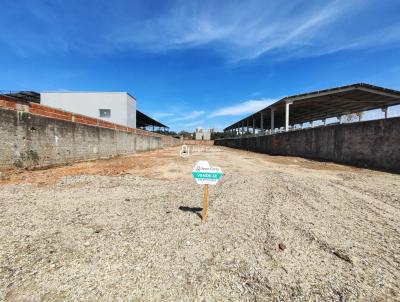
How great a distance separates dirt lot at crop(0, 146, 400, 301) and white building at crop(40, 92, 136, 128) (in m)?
23.2

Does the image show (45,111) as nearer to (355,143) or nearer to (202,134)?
(355,143)

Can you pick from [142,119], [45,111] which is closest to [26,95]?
[142,119]

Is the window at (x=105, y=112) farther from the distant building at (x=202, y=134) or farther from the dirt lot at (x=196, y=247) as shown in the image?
the distant building at (x=202, y=134)

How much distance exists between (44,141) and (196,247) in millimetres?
7983

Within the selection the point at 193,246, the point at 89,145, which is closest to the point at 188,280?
the point at 193,246

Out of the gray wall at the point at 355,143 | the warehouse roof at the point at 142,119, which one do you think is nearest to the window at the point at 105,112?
the warehouse roof at the point at 142,119

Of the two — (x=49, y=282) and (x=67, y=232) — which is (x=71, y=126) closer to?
(x=67, y=232)

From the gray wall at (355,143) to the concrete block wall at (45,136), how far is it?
13.2 metres

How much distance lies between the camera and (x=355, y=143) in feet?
34.2

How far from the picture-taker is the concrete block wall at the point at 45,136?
6.59m

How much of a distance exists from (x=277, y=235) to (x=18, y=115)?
325 inches

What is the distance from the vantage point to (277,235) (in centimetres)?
295

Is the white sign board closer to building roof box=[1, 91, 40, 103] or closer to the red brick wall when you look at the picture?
the red brick wall

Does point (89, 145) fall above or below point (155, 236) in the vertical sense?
above
